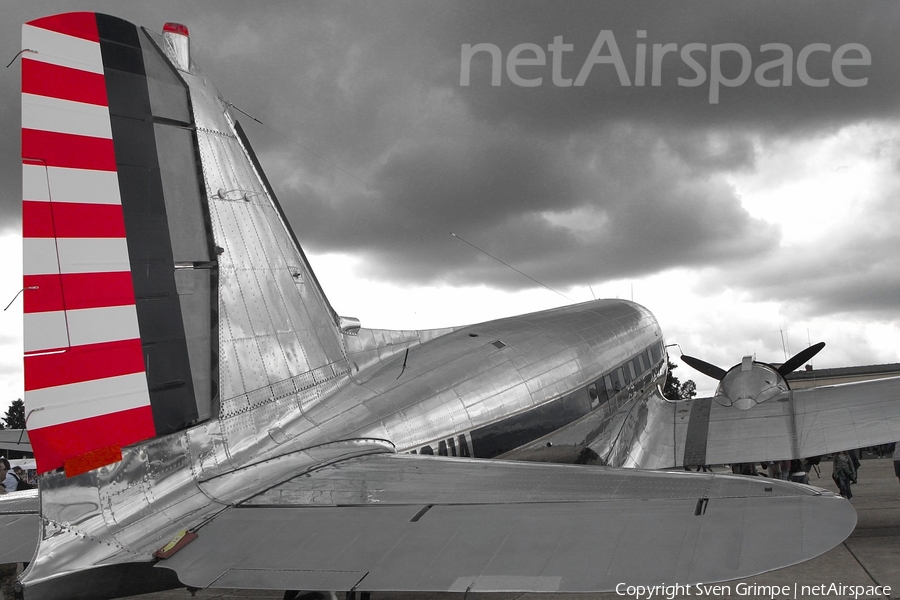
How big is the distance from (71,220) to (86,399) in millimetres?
1215

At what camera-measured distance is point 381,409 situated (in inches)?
264

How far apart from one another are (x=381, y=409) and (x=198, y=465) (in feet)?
6.38

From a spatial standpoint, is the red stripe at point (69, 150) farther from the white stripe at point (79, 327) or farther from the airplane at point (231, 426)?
the white stripe at point (79, 327)

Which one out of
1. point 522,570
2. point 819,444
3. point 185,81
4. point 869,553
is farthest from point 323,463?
point 819,444

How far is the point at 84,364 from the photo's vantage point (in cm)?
473

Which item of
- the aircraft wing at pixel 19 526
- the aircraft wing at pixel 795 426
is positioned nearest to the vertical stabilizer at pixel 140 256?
the aircraft wing at pixel 19 526

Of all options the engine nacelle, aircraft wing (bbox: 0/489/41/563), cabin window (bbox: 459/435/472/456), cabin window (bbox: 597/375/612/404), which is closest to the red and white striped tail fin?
aircraft wing (bbox: 0/489/41/563)

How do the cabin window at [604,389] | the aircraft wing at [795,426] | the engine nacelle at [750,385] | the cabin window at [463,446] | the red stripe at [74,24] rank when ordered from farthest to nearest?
the engine nacelle at [750,385] → the aircraft wing at [795,426] → the cabin window at [604,389] → the cabin window at [463,446] → the red stripe at [74,24]

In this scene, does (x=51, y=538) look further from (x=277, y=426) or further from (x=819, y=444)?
(x=819, y=444)

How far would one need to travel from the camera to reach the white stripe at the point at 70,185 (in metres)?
4.65

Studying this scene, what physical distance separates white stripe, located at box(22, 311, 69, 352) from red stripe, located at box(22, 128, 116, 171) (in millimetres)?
1037

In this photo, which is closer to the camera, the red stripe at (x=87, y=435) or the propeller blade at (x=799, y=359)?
the red stripe at (x=87, y=435)

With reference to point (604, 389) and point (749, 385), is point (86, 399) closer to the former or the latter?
point (604, 389)

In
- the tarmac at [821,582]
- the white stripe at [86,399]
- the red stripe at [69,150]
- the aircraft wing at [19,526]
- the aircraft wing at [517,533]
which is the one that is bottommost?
the tarmac at [821,582]
